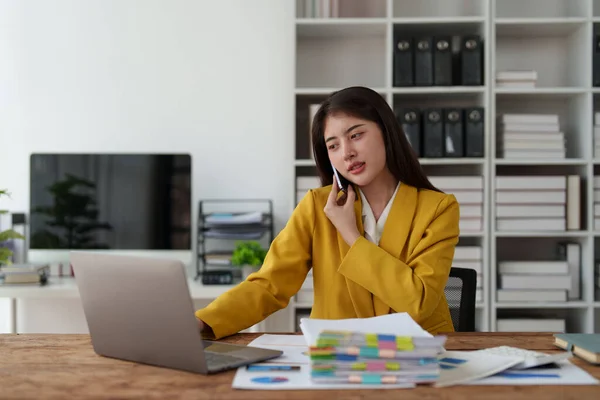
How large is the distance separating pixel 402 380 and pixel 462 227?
2.26 m

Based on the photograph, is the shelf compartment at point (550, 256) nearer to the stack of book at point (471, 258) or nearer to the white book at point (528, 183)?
the stack of book at point (471, 258)

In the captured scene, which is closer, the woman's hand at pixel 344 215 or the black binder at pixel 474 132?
the woman's hand at pixel 344 215

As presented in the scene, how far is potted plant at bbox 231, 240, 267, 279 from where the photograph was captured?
3145 mm

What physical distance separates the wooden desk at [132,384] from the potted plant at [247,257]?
1.72 m

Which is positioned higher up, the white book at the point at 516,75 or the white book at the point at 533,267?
the white book at the point at 516,75

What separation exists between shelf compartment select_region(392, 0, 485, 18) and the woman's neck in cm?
188

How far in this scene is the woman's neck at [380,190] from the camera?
6.26ft

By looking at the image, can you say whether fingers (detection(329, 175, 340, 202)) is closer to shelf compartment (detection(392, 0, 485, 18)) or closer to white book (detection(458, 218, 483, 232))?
white book (detection(458, 218, 483, 232))

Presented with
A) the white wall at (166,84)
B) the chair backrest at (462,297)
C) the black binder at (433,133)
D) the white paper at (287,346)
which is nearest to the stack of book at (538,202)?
the black binder at (433,133)

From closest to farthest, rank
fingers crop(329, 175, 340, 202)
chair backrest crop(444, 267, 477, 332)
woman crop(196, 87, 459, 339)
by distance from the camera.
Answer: woman crop(196, 87, 459, 339) < fingers crop(329, 175, 340, 202) < chair backrest crop(444, 267, 477, 332)

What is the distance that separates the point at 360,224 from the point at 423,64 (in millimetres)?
1659

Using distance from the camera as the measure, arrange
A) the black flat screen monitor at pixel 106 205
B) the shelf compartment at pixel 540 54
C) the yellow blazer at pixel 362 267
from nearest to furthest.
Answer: the yellow blazer at pixel 362 267
the black flat screen monitor at pixel 106 205
the shelf compartment at pixel 540 54

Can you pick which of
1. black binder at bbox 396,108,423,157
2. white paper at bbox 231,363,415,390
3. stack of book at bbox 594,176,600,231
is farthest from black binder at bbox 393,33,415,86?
white paper at bbox 231,363,415,390

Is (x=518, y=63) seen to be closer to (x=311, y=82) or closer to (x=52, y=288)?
(x=311, y=82)
